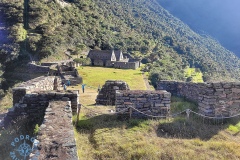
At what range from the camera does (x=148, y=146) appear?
6.68m

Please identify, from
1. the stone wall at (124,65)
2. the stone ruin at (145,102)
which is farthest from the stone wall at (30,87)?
the stone wall at (124,65)

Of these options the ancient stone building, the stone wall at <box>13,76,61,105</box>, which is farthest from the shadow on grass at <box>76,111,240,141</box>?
the ancient stone building

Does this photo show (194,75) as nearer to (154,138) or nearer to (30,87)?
(30,87)

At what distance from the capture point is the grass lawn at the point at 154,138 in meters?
6.39

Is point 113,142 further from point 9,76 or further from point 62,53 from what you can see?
point 62,53

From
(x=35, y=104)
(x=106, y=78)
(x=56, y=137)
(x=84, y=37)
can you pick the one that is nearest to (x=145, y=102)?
(x=35, y=104)

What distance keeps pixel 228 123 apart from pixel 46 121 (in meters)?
6.51

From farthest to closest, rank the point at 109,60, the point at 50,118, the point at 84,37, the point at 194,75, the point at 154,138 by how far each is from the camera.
→ the point at 84,37, the point at 194,75, the point at 109,60, the point at 154,138, the point at 50,118

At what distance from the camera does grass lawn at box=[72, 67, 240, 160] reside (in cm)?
639

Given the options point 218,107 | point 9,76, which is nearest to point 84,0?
point 9,76

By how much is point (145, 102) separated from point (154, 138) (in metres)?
2.06

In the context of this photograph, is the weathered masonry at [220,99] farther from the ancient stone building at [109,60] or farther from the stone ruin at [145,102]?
the ancient stone building at [109,60]

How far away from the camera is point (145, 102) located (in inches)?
363

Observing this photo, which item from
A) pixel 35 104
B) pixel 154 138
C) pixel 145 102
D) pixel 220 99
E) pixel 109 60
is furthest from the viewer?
pixel 109 60
